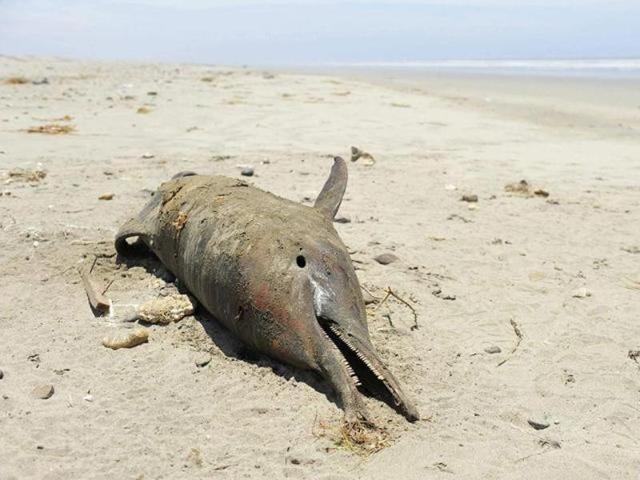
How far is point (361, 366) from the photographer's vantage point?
→ 12.1 feet

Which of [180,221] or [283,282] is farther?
[180,221]

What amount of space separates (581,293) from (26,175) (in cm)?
606

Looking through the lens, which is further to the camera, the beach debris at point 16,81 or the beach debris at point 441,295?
the beach debris at point 16,81

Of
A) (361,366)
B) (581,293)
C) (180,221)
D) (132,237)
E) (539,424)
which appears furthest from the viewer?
(132,237)

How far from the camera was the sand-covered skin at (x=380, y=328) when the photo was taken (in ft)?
10.9

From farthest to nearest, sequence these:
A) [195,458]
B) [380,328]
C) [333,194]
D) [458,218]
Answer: [458,218], [333,194], [380,328], [195,458]

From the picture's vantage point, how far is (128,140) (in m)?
10.4

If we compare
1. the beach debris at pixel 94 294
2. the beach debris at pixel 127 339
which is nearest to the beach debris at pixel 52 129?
the beach debris at pixel 94 294

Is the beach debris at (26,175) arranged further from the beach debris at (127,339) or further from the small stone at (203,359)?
the small stone at (203,359)

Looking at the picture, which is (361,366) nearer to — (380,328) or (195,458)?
(380,328)

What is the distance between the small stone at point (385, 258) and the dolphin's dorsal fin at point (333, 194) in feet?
2.65

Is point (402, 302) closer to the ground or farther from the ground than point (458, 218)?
closer to the ground

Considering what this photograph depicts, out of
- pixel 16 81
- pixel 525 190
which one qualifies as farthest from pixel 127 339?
pixel 16 81

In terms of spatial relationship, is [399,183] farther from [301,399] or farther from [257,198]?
[301,399]
